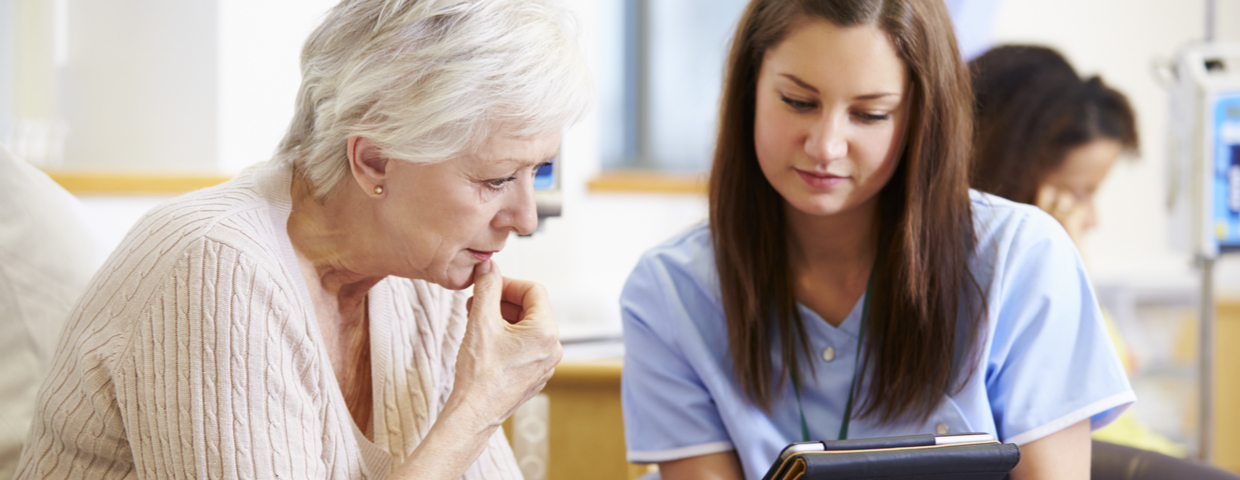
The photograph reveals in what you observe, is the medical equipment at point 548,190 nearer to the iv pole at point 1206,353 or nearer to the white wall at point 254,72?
the white wall at point 254,72

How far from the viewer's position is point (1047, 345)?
3.76 ft

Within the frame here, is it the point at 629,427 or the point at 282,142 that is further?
the point at 629,427

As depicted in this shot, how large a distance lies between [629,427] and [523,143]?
56cm

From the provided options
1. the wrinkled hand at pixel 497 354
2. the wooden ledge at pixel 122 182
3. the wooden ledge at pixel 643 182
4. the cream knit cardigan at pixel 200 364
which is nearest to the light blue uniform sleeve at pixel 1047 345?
the wrinkled hand at pixel 497 354

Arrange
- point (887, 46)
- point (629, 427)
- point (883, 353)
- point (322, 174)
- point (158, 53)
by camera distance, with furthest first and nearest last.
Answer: point (158, 53)
point (629, 427)
point (883, 353)
point (887, 46)
point (322, 174)

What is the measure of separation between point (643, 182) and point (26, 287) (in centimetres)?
194

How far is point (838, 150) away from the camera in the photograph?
1093 mm

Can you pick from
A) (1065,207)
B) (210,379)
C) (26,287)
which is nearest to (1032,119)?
(1065,207)

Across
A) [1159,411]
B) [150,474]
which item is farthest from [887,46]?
[1159,411]

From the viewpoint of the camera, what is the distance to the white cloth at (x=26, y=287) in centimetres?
106

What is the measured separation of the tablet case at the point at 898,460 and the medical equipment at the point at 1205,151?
1347 millimetres

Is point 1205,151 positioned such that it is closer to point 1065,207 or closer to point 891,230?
point 1065,207

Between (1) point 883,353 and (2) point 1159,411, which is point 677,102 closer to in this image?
(2) point 1159,411

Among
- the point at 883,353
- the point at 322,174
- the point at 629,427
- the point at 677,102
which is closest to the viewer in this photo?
the point at 322,174
